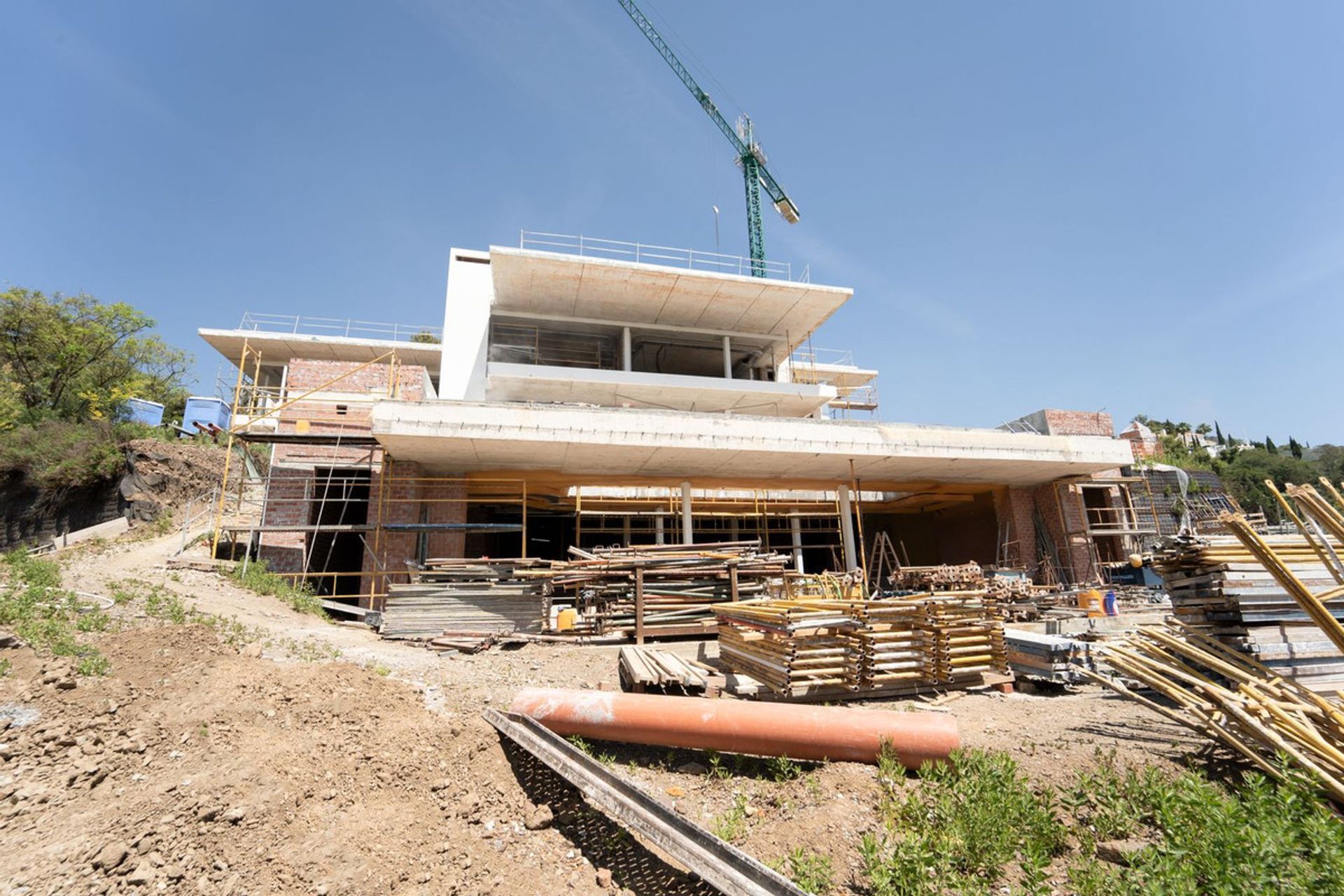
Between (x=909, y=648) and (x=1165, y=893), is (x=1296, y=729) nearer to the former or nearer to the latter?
(x=1165, y=893)

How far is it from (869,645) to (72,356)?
39.3 m

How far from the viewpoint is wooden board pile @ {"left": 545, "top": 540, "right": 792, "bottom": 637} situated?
1269 cm

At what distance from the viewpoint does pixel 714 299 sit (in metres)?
22.6

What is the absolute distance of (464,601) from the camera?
12.2m

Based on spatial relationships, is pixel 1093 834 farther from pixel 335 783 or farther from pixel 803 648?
pixel 335 783

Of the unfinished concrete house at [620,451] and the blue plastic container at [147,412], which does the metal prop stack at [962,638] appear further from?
the blue plastic container at [147,412]

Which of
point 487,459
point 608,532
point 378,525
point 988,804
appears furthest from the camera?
point 608,532

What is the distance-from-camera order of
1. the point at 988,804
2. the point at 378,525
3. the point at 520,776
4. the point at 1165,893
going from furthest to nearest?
the point at 378,525
the point at 520,776
the point at 988,804
the point at 1165,893

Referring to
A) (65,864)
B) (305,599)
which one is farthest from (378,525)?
(65,864)

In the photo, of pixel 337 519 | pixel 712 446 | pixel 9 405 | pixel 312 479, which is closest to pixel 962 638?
pixel 712 446

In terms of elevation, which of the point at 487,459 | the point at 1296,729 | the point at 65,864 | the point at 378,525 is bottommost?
the point at 65,864

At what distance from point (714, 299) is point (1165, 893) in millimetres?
21183

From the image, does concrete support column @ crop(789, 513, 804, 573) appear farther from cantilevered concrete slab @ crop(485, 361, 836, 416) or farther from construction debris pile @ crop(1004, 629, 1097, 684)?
construction debris pile @ crop(1004, 629, 1097, 684)

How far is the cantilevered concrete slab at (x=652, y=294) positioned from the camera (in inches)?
800
